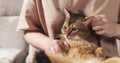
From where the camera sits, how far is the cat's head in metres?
0.88

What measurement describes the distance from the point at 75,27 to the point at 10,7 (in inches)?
38.0

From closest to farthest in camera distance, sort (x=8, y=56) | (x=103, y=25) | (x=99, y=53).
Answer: (x=99, y=53), (x=103, y=25), (x=8, y=56)

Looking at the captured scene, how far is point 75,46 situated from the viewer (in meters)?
→ 0.84

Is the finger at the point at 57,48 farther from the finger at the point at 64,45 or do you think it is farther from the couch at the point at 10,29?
the couch at the point at 10,29

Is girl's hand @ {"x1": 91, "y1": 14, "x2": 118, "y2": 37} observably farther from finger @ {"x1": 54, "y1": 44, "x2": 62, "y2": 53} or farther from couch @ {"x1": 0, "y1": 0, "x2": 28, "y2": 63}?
couch @ {"x1": 0, "y1": 0, "x2": 28, "y2": 63}

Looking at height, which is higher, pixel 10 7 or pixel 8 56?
pixel 10 7

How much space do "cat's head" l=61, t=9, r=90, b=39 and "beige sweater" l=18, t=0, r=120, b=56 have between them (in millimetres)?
61

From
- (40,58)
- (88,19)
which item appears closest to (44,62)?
(40,58)

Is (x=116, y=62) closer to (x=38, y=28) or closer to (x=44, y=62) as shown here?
(x=44, y=62)

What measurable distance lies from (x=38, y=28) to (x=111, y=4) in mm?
330

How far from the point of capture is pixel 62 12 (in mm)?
979

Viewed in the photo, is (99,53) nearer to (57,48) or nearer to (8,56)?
(57,48)

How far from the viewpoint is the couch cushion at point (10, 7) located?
173 cm

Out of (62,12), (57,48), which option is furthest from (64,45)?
(62,12)
